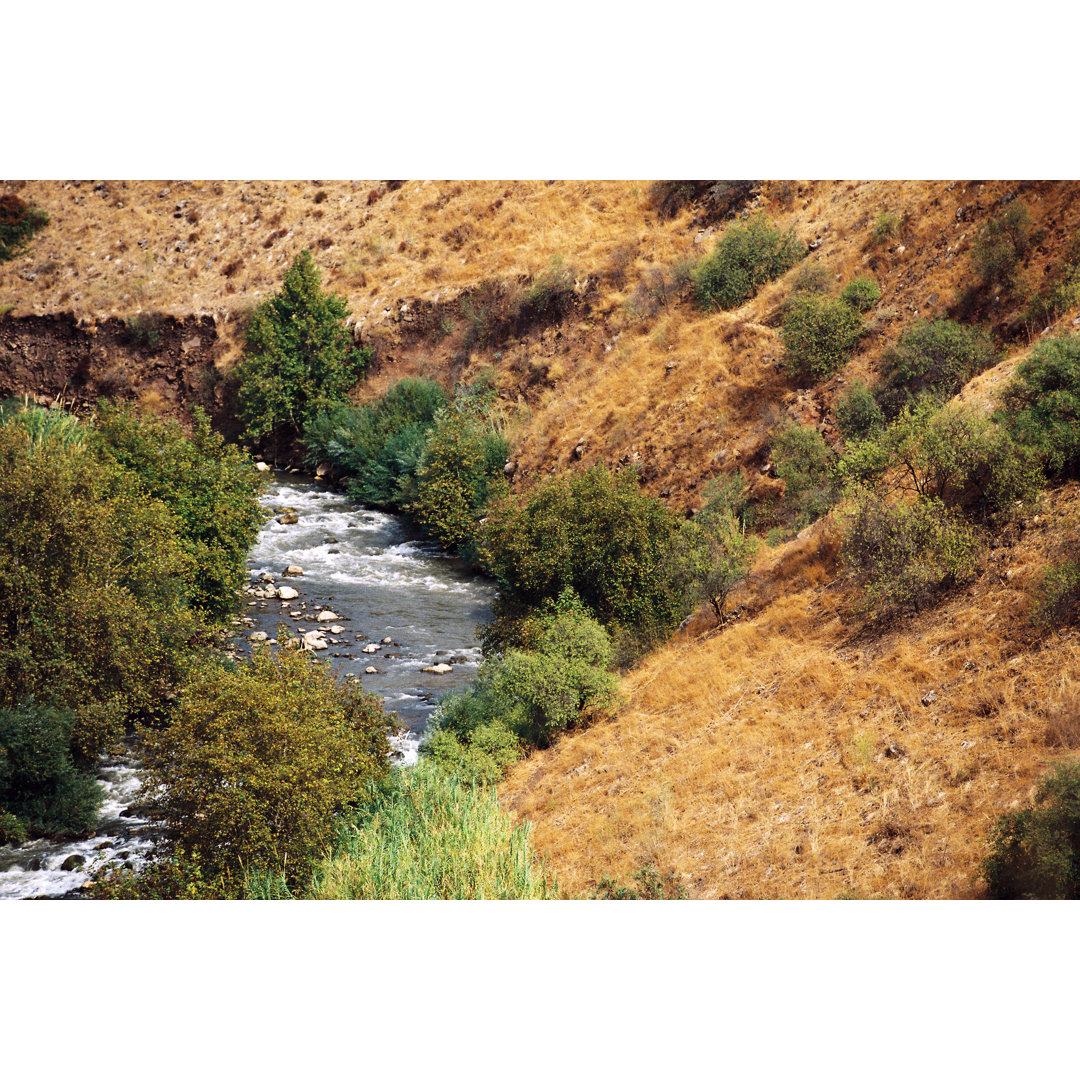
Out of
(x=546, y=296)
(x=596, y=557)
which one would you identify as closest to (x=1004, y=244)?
(x=596, y=557)

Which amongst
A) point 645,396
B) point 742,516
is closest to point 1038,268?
point 742,516

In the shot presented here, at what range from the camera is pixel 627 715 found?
59.1 feet

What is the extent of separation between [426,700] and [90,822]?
263 inches

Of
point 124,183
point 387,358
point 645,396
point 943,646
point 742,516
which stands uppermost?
point 124,183

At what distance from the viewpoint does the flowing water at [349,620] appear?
621 inches

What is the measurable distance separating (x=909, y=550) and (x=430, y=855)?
8.49 meters

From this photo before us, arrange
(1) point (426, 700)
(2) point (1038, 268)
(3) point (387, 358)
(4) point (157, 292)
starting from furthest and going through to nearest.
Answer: (4) point (157, 292)
(3) point (387, 358)
(2) point (1038, 268)
(1) point (426, 700)

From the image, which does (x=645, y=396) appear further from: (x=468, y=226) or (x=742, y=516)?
(x=468, y=226)

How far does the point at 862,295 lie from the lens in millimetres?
27047

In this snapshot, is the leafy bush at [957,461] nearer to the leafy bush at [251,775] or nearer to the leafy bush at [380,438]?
the leafy bush at [251,775]

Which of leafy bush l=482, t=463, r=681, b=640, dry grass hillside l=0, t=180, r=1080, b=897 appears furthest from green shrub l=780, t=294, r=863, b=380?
leafy bush l=482, t=463, r=681, b=640

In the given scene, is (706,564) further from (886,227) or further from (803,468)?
(886,227)

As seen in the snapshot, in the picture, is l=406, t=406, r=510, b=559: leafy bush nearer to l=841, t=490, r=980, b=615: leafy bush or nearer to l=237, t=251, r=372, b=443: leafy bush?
l=237, t=251, r=372, b=443: leafy bush

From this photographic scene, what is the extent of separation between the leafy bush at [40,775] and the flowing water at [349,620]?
1.03 ft
